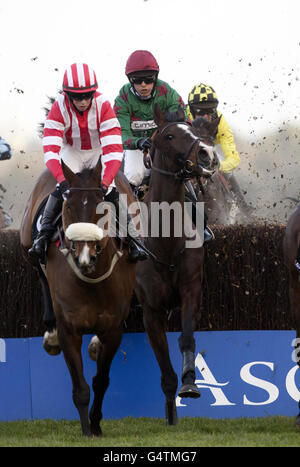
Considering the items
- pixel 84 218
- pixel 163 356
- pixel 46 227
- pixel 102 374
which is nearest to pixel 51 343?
pixel 102 374

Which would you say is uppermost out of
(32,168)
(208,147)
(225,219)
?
(208,147)

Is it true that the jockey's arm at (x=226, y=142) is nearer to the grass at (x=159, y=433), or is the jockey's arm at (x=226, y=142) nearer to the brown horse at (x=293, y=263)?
the brown horse at (x=293, y=263)

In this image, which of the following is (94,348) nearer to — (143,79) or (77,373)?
(77,373)

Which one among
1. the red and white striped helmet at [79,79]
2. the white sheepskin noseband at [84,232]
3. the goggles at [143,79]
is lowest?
the white sheepskin noseband at [84,232]

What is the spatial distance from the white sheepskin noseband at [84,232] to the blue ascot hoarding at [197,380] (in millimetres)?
2279

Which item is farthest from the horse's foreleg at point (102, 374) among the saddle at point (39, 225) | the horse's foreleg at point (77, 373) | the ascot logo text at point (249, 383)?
the ascot logo text at point (249, 383)

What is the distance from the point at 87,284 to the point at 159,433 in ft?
4.10

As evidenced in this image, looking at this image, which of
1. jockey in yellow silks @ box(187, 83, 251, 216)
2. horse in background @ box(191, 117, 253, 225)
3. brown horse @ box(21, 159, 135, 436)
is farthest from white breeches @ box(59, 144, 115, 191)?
jockey in yellow silks @ box(187, 83, 251, 216)

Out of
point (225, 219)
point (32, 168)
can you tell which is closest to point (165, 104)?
point (225, 219)

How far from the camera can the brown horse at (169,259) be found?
26.2ft

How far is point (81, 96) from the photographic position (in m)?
7.59
